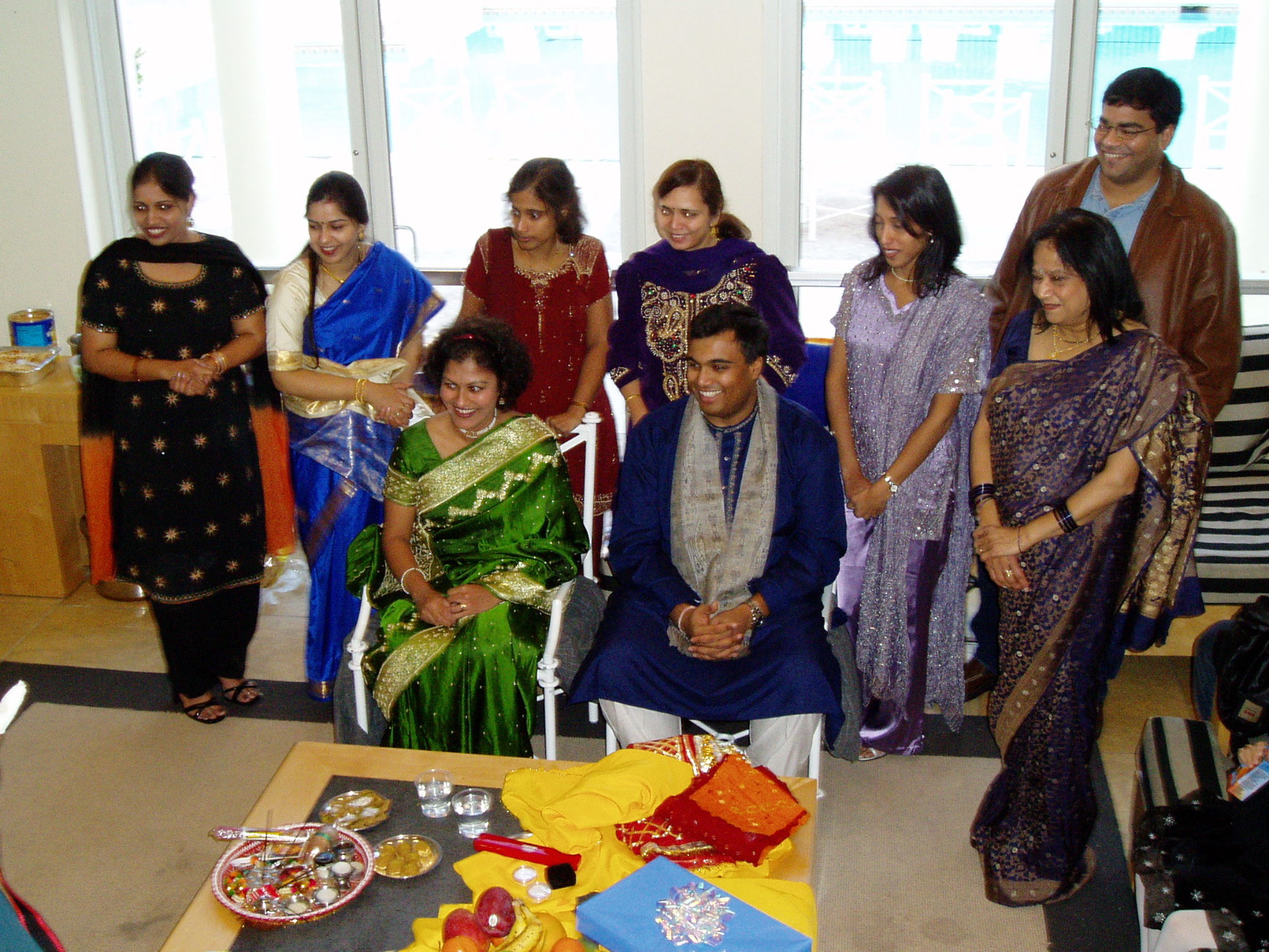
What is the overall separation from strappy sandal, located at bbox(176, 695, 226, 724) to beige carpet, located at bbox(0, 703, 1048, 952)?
0.09ft

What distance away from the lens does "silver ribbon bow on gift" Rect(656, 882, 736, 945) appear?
190 centimetres

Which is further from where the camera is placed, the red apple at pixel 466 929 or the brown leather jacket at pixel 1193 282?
the brown leather jacket at pixel 1193 282

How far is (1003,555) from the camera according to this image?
2.66m

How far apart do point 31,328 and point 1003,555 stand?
12.1 ft

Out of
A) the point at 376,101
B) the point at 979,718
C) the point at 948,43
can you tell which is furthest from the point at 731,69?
the point at 979,718

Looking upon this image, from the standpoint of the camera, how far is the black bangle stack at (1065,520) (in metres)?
2.59

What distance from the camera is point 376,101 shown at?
481 cm

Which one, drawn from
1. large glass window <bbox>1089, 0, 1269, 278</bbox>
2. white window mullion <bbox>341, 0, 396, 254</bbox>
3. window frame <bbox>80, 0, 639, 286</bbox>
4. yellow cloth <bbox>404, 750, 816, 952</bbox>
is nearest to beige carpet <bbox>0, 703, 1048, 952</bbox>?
yellow cloth <bbox>404, 750, 816, 952</bbox>

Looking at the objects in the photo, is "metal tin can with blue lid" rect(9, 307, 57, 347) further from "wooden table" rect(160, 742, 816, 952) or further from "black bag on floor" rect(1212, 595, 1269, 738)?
"black bag on floor" rect(1212, 595, 1269, 738)

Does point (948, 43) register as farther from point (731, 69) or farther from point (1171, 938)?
point (1171, 938)

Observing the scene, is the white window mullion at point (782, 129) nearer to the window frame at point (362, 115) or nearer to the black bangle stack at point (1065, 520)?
the window frame at point (362, 115)

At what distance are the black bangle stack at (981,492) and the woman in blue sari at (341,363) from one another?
5.03 feet

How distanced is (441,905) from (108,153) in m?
3.98

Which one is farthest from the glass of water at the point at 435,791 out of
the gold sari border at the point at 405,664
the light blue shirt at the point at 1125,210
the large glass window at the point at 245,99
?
the large glass window at the point at 245,99
